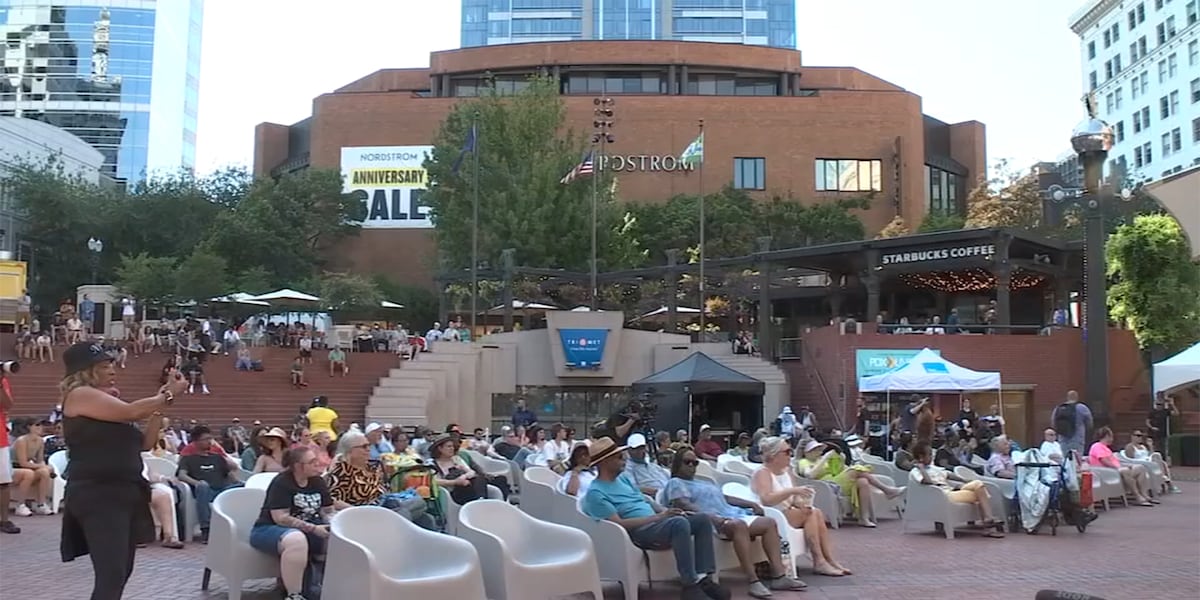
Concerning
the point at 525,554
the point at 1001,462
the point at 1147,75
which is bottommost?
the point at 525,554

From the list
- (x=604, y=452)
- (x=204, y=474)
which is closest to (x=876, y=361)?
(x=204, y=474)

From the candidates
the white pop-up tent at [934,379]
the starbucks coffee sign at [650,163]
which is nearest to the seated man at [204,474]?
the white pop-up tent at [934,379]

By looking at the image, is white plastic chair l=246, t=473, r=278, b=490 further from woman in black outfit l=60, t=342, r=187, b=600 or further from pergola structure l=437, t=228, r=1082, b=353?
pergola structure l=437, t=228, r=1082, b=353

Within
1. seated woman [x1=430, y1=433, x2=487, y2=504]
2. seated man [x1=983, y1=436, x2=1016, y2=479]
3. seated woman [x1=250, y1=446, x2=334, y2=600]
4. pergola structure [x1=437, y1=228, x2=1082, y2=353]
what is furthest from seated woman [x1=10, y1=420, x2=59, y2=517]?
pergola structure [x1=437, y1=228, x2=1082, y2=353]

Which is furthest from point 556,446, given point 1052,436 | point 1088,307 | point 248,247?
point 248,247

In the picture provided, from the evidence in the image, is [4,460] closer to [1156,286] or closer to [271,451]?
[271,451]

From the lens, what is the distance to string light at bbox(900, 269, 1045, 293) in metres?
33.5

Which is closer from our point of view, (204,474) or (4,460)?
(4,460)

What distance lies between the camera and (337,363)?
96.7 ft

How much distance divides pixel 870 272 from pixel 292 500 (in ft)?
84.2

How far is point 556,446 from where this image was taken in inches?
640

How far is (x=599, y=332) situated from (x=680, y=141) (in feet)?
83.0

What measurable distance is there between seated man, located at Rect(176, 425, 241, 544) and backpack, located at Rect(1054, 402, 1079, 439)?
1090 cm

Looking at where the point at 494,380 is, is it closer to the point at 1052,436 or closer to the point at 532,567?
the point at 1052,436
